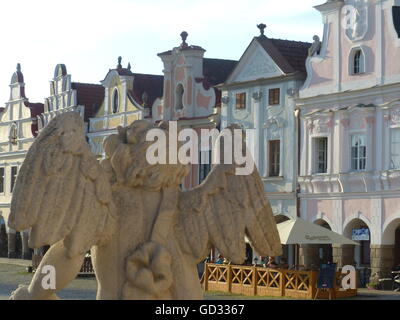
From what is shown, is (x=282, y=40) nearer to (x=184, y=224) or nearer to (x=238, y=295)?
(x=238, y=295)

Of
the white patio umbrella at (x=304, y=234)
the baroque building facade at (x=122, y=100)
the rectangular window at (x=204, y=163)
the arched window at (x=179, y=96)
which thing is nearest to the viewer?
the white patio umbrella at (x=304, y=234)

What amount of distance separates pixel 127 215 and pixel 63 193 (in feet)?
1.93

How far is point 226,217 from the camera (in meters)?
8.69

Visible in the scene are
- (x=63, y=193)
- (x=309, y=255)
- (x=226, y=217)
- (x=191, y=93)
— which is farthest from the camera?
(x=191, y=93)

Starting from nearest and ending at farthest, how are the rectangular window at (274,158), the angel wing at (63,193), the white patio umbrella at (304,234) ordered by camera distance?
the angel wing at (63,193) → the white patio umbrella at (304,234) → the rectangular window at (274,158)

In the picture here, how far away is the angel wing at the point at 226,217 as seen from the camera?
8.62 metres

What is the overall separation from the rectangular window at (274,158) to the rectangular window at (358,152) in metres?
3.57

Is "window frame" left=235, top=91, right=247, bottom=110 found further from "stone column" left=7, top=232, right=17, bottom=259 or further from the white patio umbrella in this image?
"stone column" left=7, top=232, right=17, bottom=259

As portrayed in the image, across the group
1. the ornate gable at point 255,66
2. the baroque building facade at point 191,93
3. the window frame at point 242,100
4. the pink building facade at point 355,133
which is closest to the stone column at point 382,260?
the pink building facade at point 355,133

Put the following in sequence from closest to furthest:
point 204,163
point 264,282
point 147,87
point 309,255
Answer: point 264,282, point 309,255, point 204,163, point 147,87

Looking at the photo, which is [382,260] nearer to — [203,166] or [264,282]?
[264,282]

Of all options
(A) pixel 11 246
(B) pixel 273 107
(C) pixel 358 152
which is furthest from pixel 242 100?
(A) pixel 11 246

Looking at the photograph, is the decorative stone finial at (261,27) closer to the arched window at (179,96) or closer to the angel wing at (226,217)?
the arched window at (179,96)

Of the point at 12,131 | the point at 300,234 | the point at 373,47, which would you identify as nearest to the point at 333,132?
the point at 373,47
